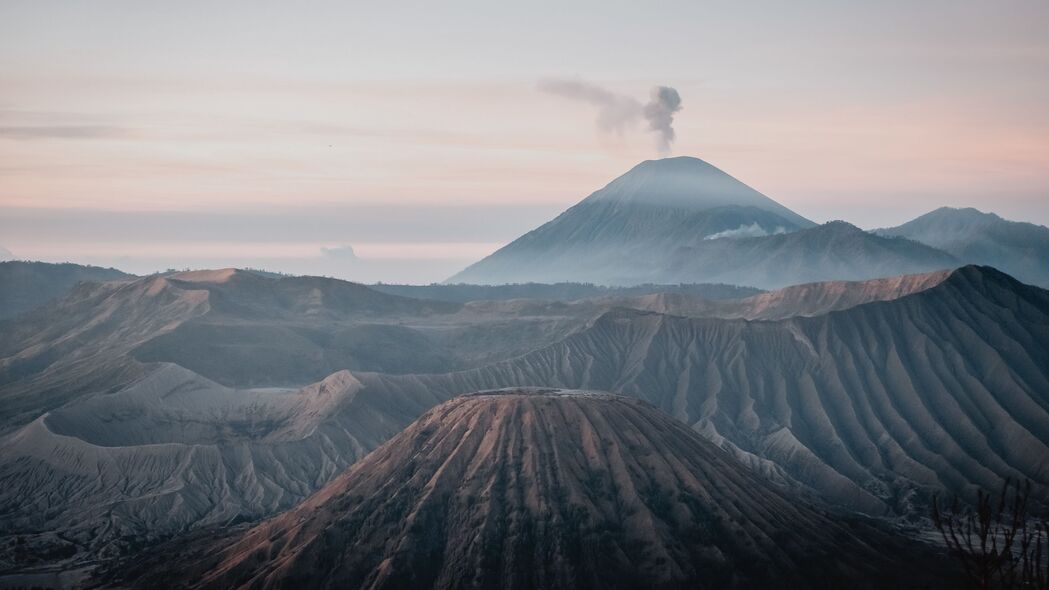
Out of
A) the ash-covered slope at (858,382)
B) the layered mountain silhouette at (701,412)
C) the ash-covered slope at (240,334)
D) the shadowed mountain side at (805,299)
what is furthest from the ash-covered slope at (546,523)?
the shadowed mountain side at (805,299)

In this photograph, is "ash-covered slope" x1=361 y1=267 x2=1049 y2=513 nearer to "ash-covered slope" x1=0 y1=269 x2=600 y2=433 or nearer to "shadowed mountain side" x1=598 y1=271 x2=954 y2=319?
"shadowed mountain side" x1=598 y1=271 x2=954 y2=319

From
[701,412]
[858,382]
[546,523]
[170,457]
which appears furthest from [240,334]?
[546,523]

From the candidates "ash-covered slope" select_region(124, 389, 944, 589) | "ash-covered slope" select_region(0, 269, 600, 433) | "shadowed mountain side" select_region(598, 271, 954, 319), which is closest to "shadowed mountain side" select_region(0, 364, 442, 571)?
"ash-covered slope" select_region(0, 269, 600, 433)

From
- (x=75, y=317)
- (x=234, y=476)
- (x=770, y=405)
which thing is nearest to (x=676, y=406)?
(x=770, y=405)

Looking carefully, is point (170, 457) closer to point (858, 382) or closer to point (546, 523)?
point (546, 523)

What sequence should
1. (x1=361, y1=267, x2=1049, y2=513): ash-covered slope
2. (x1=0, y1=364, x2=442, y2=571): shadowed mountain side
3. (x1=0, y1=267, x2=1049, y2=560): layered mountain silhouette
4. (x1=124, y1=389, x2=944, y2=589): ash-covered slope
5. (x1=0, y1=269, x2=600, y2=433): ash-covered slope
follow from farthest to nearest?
(x1=0, y1=269, x2=600, y2=433): ash-covered slope
(x1=361, y1=267, x2=1049, y2=513): ash-covered slope
(x1=0, y1=267, x2=1049, y2=560): layered mountain silhouette
(x1=0, y1=364, x2=442, y2=571): shadowed mountain side
(x1=124, y1=389, x2=944, y2=589): ash-covered slope
